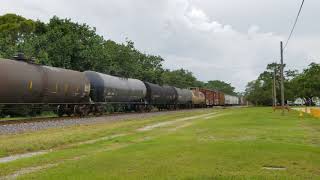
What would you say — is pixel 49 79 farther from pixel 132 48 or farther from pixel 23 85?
pixel 132 48

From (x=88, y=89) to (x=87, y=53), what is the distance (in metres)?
20.6

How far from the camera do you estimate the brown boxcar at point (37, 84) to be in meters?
31.2

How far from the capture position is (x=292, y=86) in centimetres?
14825

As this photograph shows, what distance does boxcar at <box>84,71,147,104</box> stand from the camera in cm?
4666

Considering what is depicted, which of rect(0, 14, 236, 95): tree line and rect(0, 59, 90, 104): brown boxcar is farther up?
rect(0, 14, 236, 95): tree line

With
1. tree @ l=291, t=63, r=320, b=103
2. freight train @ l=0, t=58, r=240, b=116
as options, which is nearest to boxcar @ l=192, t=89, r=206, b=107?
freight train @ l=0, t=58, r=240, b=116

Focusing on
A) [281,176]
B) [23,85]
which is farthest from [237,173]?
[23,85]

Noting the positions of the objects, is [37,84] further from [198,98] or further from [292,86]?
[292,86]

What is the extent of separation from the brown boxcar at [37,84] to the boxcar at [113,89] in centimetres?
319

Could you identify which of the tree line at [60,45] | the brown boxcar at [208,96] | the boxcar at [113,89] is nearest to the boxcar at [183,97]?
the tree line at [60,45]

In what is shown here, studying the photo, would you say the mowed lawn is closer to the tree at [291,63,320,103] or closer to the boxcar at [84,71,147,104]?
the boxcar at [84,71,147,104]

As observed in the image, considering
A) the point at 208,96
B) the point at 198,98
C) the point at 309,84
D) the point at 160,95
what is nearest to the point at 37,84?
the point at 160,95

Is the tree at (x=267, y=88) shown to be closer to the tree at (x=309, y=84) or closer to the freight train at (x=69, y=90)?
the tree at (x=309, y=84)

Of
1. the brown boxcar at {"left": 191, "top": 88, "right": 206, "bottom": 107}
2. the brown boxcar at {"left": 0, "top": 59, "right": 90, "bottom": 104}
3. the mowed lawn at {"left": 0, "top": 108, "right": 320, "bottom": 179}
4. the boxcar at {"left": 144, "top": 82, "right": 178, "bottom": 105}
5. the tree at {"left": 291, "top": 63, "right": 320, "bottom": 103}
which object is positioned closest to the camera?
the mowed lawn at {"left": 0, "top": 108, "right": 320, "bottom": 179}
